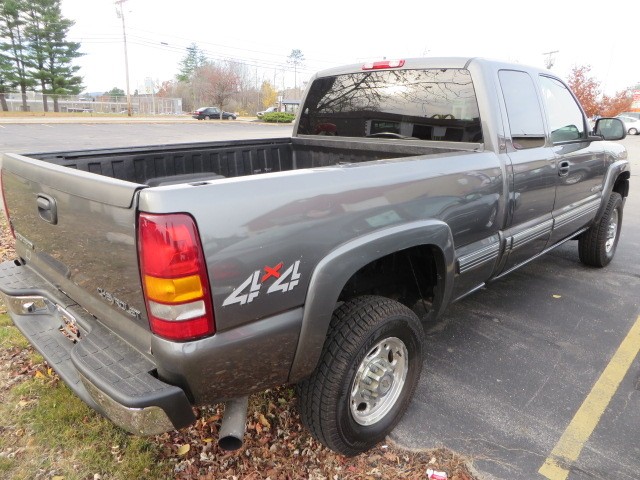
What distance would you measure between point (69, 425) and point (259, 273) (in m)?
1.62

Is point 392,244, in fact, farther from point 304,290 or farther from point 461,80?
point 461,80

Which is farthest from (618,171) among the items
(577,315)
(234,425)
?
(234,425)

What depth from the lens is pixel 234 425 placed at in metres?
1.85

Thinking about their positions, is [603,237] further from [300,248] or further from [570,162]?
[300,248]

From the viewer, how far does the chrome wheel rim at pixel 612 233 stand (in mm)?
4982

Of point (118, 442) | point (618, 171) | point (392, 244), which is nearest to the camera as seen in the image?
point (392, 244)

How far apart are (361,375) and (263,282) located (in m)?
0.91

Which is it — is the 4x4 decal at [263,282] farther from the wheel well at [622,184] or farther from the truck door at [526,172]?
the wheel well at [622,184]

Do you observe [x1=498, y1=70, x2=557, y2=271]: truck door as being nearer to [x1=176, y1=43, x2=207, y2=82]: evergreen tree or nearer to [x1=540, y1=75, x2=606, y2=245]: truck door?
[x1=540, y1=75, x2=606, y2=245]: truck door

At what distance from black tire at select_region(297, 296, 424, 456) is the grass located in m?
0.81

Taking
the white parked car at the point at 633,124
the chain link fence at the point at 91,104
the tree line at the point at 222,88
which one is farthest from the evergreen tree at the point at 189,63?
the white parked car at the point at 633,124

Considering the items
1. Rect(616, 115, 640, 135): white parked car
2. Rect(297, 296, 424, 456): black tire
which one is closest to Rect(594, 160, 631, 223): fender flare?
Rect(297, 296, 424, 456): black tire

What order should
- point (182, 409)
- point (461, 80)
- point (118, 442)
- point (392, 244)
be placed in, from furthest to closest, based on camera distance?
point (461, 80) → point (118, 442) → point (392, 244) → point (182, 409)

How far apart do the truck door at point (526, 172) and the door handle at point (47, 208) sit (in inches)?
102
